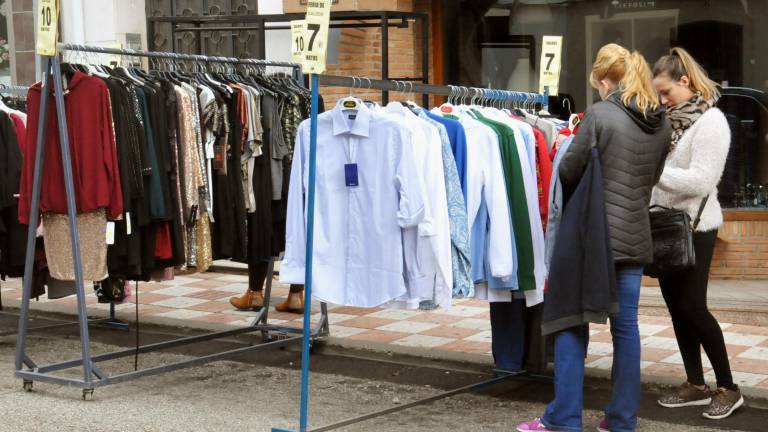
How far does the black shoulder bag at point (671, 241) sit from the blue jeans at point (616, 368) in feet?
1.16

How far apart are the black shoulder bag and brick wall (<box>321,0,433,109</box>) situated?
516cm

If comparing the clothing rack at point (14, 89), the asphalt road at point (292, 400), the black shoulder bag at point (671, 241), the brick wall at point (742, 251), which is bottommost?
the asphalt road at point (292, 400)

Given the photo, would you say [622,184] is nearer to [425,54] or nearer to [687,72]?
[687,72]

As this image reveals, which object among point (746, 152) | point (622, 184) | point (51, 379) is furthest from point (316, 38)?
point (746, 152)

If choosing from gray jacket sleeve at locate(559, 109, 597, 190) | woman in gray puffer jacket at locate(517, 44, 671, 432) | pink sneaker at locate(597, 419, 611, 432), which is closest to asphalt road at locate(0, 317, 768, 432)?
pink sneaker at locate(597, 419, 611, 432)

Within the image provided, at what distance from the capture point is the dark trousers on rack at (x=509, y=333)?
6.96 m

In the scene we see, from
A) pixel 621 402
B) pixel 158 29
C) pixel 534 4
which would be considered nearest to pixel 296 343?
pixel 621 402

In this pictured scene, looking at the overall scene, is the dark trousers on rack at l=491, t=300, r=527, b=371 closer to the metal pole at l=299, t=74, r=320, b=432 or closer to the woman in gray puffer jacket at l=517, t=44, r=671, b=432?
the woman in gray puffer jacket at l=517, t=44, r=671, b=432

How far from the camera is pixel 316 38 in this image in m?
5.49

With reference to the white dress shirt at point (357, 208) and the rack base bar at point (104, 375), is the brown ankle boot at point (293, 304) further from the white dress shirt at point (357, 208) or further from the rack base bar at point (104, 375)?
the white dress shirt at point (357, 208)

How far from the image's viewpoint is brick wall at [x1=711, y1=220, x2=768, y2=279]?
9.86 m

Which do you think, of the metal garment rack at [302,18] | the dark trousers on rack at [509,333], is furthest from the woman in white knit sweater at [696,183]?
the metal garment rack at [302,18]

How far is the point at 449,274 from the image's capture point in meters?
6.01

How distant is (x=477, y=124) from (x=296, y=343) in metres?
2.77
